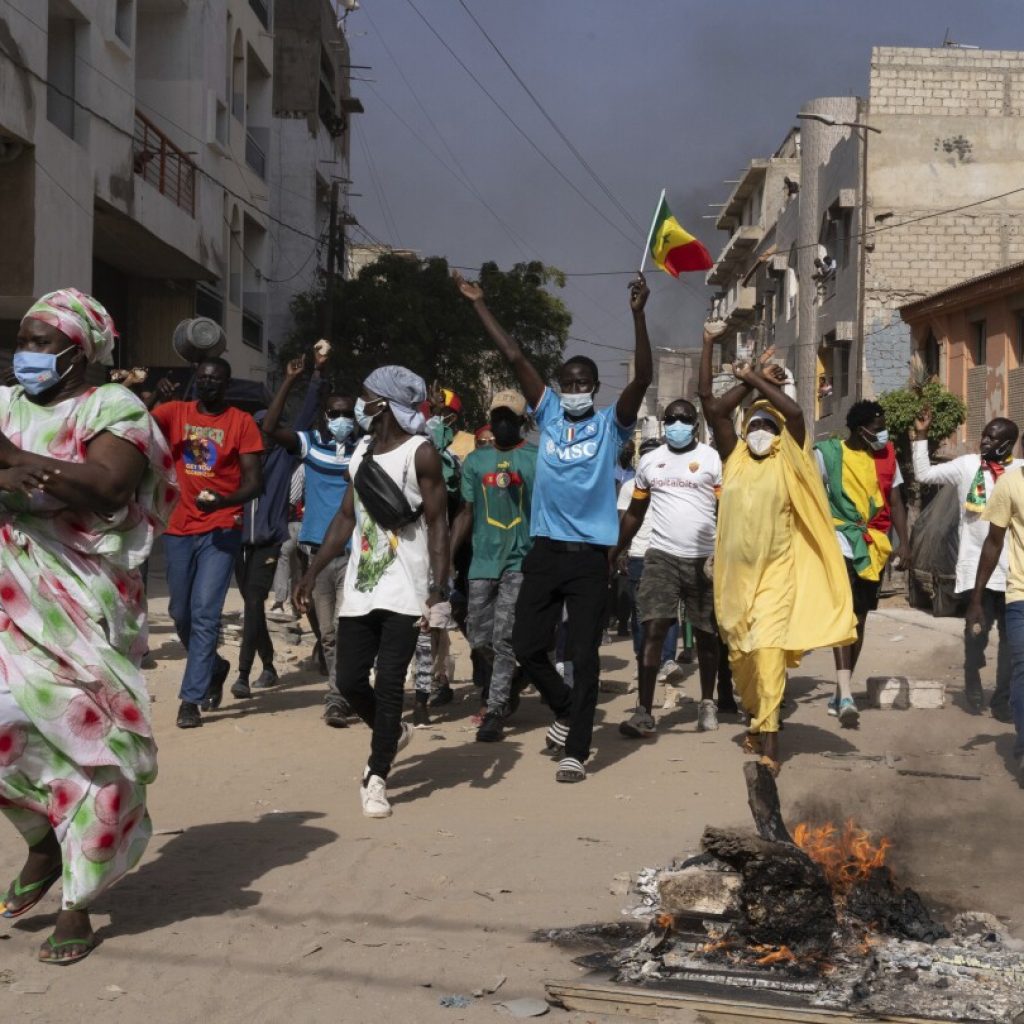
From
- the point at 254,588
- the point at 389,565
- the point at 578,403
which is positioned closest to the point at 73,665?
the point at 389,565

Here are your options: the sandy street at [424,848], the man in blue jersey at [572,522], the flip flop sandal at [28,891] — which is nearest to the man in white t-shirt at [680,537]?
the sandy street at [424,848]

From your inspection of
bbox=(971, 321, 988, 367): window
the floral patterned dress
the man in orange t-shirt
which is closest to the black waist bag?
the man in orange t-shirt

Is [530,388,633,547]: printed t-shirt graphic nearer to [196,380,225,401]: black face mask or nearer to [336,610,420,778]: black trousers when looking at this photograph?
[336,610,420,778]: black trousers

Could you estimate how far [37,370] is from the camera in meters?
4.80

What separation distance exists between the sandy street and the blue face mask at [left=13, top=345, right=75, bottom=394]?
1.71 meters

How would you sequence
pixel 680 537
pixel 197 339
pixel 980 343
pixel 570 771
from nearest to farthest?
pixel 570 771, pixel 680 537, pixel 197 339, pixel 980 343

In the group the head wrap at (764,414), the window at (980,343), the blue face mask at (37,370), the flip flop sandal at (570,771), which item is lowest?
the flip flop sandal at (570,771)

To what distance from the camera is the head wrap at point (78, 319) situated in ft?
16.0

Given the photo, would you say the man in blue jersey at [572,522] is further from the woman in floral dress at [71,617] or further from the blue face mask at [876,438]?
the woman in floral dress at [71,617]

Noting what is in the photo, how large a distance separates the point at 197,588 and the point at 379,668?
8.15 ft

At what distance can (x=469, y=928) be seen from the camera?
201 inches

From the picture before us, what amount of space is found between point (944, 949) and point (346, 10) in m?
54.0

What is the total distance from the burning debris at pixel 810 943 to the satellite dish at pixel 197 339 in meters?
5.87

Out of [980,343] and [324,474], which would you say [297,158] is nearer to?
[980,343]
